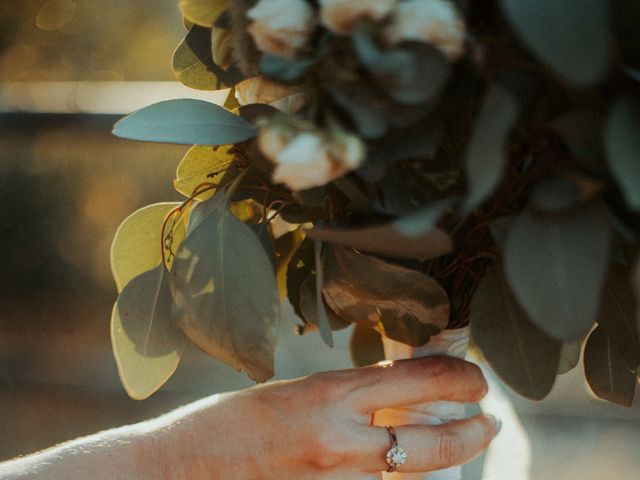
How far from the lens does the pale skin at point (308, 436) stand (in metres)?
0.76

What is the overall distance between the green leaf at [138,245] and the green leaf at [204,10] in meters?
0.19

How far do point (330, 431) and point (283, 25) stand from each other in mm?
373

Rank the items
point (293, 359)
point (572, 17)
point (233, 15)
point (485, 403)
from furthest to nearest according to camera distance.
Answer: point (293, 359), point (485, 403), point (233, 15), point (572, 17)

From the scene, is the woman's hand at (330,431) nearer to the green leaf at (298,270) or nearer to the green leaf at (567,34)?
the green leaf at (298,270)

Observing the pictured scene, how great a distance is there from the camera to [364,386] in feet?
2.54

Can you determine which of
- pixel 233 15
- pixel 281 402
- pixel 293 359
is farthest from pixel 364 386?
pixel 293 359

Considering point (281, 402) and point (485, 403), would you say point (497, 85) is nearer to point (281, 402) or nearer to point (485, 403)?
point (281, 402)

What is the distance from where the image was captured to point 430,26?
0.52 metres

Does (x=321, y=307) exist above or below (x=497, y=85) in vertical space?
below

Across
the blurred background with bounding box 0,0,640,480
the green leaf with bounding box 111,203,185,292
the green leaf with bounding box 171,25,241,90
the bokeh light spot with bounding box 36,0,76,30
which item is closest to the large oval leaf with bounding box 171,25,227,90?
the green leaf with bounding box 171,25,241,90

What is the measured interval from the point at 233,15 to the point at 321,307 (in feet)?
0.75

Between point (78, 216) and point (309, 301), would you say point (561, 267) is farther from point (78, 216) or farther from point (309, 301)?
point (78, 216)

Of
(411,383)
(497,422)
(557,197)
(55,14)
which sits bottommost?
(55,14)

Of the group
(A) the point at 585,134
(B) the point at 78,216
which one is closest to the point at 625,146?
(A) the point at 585,134
